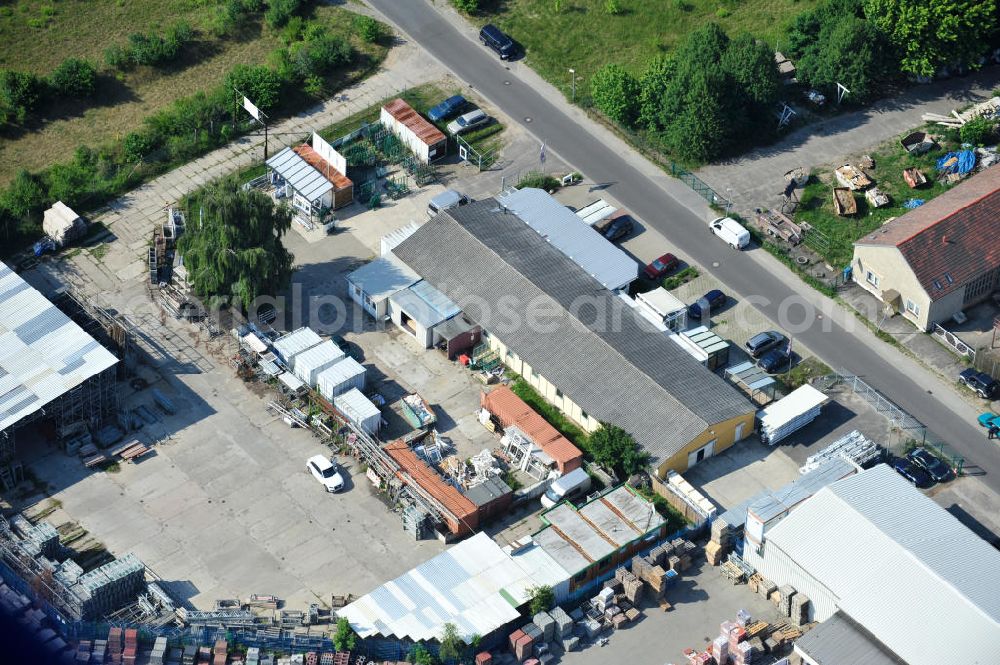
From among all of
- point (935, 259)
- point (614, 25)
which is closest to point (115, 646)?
point (935, 259)

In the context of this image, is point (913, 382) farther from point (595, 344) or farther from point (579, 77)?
point (579, 77)

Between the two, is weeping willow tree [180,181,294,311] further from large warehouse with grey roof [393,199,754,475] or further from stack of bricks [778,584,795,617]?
stack of bricks [778,584,795,617]

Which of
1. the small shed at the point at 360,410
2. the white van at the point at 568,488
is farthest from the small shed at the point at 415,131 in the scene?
the white van at the point at 568,488

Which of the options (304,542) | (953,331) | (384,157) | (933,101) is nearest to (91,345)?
(304,542)

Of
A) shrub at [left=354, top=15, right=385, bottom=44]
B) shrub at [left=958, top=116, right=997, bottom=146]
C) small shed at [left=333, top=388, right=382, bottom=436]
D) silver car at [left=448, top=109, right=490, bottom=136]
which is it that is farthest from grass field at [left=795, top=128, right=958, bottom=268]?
shrub at [left=354, top=15, right=385, bottom=44]

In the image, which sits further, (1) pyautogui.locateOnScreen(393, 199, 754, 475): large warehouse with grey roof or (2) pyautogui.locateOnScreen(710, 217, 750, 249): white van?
(2) pyautogui.locateOnScreen(710, 217, 750, 249): white van

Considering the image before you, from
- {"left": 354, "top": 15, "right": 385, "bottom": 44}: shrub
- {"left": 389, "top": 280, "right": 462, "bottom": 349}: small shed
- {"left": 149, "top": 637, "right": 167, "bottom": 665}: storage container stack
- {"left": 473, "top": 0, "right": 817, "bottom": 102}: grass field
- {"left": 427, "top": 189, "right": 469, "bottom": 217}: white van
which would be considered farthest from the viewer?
{"left": 354, "top": 15, "right": 385, "bottom": 44}: shrub

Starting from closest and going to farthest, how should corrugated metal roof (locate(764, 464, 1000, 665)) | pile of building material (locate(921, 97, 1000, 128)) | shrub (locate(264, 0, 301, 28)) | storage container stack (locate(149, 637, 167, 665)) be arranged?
corrugated metal roof (locate(764, 464, 1000, 665)), storage container stack (locate(149, 637, 167, 665)), pile of building material (locate(921, 97, 1000, 128)), shrub (locate(264, 0, 301, 28))
